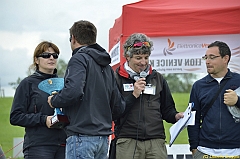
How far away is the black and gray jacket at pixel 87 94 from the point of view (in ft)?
10.3

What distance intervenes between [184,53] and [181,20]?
0.52 metres

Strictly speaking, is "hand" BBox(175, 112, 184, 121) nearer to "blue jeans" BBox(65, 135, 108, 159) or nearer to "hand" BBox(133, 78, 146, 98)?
"hand" BBox(133, 78, 146, 98)

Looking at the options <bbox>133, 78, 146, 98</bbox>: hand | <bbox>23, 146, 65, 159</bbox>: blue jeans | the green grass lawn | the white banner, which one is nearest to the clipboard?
<bbox>133, 78, 146, 98</bbox>: hand

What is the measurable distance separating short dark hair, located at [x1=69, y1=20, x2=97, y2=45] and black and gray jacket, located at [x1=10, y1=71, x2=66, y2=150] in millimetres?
801

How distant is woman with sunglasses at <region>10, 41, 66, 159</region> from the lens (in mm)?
3866

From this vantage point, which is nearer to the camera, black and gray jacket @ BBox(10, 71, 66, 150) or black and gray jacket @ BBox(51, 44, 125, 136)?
black and gray jacket @ BBox(51, 44, 125, 136)

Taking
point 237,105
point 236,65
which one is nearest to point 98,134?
point 237,105

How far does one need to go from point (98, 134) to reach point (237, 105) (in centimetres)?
131

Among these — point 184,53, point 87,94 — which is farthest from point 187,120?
point 184,53

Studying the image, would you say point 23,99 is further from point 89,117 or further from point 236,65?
point 236,65

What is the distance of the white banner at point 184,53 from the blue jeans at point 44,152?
2.21 metres

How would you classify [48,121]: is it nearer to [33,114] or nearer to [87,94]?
[33,114]

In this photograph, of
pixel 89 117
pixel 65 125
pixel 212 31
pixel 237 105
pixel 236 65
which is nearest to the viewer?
pixel 89 117

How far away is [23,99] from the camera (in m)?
3.93
